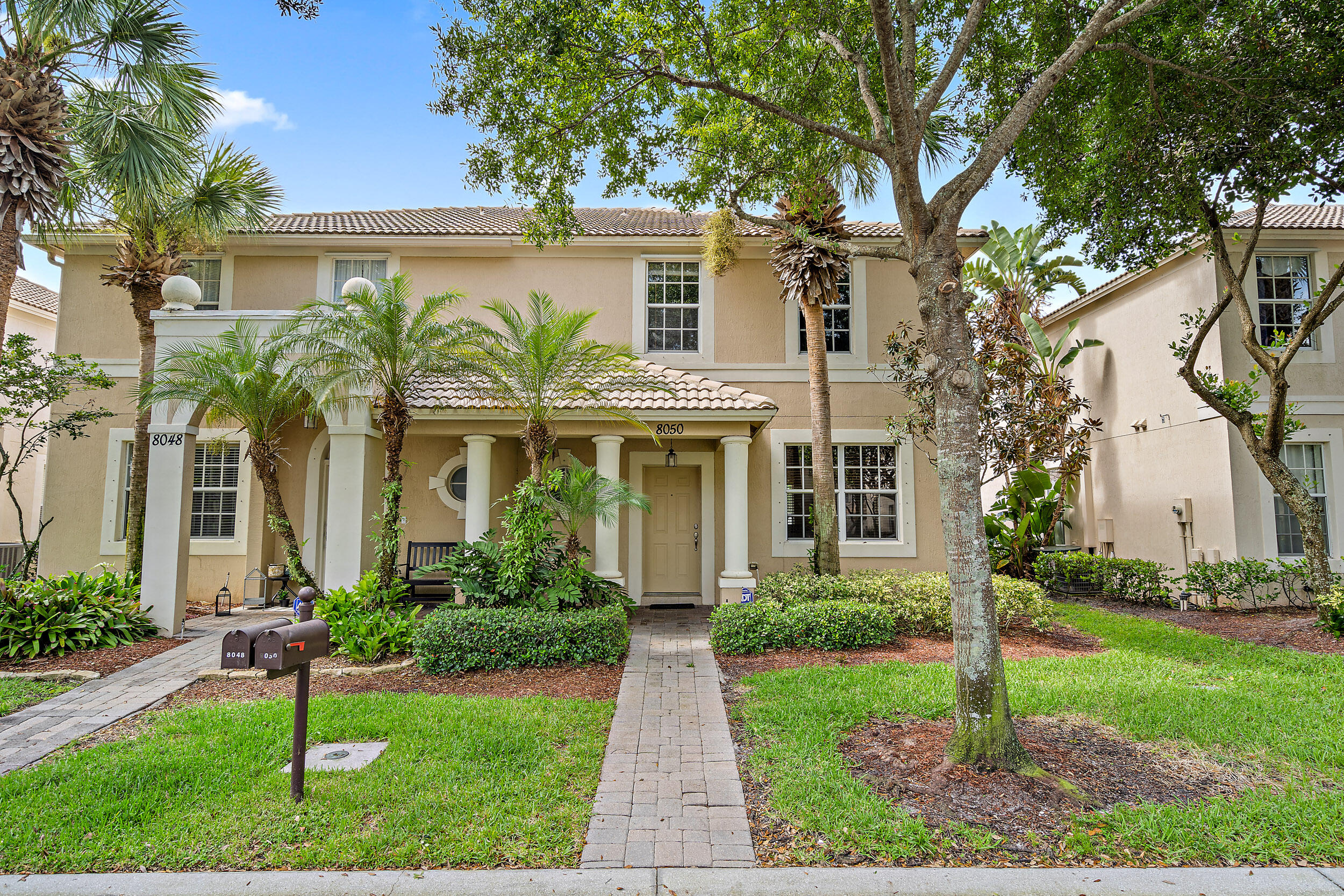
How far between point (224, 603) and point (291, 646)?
9.33m

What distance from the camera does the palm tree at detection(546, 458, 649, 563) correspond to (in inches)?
346

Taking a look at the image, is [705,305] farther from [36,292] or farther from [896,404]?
[36,292]

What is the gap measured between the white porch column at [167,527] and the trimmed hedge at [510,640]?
431cm

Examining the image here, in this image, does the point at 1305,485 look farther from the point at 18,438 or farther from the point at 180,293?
the point at 18,438

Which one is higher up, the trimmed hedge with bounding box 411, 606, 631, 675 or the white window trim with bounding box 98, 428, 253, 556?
the white window trim with bounding box 98, 428, 253, 556

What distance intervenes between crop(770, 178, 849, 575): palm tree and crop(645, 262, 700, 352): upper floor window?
2006 mm

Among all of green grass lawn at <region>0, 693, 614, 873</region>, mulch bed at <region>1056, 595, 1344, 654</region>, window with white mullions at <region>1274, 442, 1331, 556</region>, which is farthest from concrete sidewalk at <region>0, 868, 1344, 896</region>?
window with white mullions at <region>1274, 442, 1331, 556</region>

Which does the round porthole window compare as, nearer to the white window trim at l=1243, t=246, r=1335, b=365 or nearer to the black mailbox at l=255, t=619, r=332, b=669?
the black mailbox at l=255, t=619, r=332, b=669

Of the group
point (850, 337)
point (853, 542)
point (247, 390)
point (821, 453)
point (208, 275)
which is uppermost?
point (208, 275)

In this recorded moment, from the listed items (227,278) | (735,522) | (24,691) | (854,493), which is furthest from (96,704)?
(854,493)

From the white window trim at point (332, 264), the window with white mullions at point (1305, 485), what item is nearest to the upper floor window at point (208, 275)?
the white window trim at point (332, 264)

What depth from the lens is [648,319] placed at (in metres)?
12.8

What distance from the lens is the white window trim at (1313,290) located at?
12898mm

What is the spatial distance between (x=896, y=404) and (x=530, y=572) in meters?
7.35
